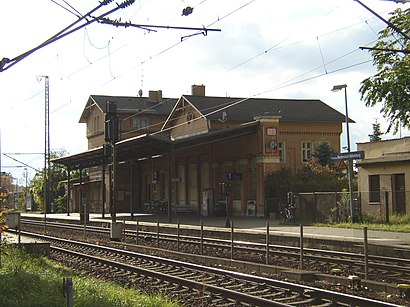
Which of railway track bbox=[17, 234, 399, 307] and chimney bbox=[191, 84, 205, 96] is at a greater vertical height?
chimney bbox=[191, 84, 205, 96]

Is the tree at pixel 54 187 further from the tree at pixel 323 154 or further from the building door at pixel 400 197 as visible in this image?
the building door at pixel 400 197

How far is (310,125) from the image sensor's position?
45.2m

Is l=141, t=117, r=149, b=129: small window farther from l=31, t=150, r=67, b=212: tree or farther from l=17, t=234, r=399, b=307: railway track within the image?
l=17, t=234, r=399, b=307: railway track

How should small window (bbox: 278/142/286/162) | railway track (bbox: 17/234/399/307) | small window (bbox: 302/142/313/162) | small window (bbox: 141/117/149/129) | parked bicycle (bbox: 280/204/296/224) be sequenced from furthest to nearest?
small window (bbox: 141/117/149/129), small window (bbox: 302/142/313/162), small window (bbox: 278/142/286/162), parked bicycle (bbox: 280/204/296/224), railway track (bbox: 17/234/399/307)

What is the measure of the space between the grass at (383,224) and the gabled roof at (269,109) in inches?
616

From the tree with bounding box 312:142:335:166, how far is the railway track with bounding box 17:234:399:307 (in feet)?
90.5

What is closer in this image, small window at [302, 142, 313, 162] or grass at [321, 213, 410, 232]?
grass at [321, 213, 410, 232]

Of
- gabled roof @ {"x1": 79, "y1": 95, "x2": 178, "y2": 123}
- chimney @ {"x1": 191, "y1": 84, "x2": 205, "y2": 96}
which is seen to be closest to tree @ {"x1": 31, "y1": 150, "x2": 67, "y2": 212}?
gabled roof @ {"x1": 79, "y1": 95, "x2": 178, "y2": 123}

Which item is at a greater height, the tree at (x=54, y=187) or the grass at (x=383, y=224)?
the tree at (x=54, y=187)

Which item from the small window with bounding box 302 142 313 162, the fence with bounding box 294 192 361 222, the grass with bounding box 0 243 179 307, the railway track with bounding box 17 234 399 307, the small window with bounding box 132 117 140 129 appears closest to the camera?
the grass with bounding box 0 243 179 307

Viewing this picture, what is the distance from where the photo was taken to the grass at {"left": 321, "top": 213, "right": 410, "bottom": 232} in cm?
2635

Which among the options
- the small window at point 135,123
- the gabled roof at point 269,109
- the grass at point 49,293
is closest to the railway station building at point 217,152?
the gabled roof at point 269,109

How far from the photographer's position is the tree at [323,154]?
43312 mm

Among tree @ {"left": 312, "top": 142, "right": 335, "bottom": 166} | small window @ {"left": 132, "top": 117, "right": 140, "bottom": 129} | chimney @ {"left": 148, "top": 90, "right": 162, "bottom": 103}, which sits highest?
chimney @ {"left": 148, "top": 90, "right": 162, "bottom": 103}
